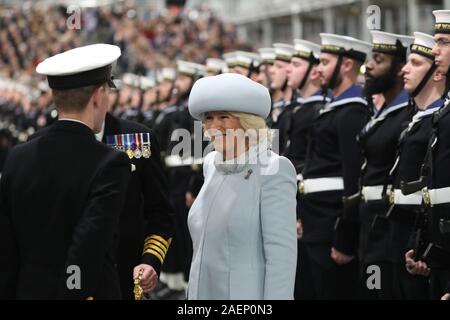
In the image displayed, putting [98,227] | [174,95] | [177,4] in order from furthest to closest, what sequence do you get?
[177,4]
[174,95]
[98,227]

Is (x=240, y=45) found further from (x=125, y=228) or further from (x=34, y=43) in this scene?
(x=125, y=228)

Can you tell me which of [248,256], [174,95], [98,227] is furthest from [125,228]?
[174,95]

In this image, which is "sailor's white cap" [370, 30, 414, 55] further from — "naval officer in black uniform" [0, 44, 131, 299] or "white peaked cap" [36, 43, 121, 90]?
"naval officer in black uniform" [0, 44, 131, 299]

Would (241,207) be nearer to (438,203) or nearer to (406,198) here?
(438,203)

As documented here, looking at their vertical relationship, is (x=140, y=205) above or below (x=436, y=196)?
above

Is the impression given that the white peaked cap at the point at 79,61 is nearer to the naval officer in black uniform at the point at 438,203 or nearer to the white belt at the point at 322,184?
the naval officer in black uniform at the point at 438,203

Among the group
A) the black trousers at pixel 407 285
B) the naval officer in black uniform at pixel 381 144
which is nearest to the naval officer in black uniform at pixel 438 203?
the black trousers at pixel 407 285

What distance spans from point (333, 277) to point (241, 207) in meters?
3.02

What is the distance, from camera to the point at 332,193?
22.9 ft

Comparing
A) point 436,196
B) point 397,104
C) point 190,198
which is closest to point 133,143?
point 436,196

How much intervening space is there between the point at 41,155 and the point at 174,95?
320 inches

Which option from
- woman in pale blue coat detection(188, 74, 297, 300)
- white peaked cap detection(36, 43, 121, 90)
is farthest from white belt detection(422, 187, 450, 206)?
white peaked cap detection(36, 43, 121, 90)

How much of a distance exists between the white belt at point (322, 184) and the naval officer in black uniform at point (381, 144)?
531mm

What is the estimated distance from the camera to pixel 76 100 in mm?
3746
